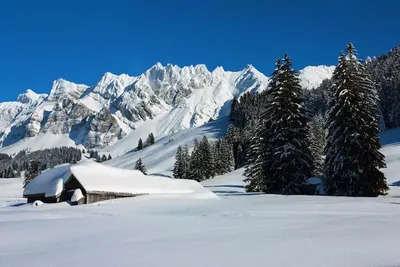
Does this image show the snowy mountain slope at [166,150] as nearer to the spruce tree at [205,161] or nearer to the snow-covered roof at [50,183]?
the spruce tree at [205,161]

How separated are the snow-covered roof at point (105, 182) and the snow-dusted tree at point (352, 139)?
11835mm

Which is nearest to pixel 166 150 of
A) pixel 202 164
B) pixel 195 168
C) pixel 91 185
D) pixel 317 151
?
pixel 202 164

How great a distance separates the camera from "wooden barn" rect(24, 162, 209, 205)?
32.8 metres

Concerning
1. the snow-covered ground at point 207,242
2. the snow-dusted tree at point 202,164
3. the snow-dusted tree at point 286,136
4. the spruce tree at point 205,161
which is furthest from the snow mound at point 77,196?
the spruce tree at point 205,161

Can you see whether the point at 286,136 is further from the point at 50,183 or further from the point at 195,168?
the point at 195,168

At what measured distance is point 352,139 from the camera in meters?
32.1

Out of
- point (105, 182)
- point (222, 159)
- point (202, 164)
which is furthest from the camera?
point (222, 159)

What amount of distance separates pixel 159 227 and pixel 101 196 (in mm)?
19476

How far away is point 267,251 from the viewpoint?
31.2ft

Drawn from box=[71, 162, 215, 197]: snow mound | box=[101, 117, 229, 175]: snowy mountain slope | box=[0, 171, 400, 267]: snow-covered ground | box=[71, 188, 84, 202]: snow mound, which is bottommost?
box=[0, 171, 400, 267]: snow-covered ground

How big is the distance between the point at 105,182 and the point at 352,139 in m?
19.5

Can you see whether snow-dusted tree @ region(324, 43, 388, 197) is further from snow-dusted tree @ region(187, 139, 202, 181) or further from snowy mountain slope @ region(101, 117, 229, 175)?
snowy mountain slope @ region(101, 117, 229, 175)

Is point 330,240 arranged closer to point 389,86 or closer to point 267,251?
point 267,251

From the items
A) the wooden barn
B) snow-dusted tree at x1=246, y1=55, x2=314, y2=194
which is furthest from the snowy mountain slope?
snow-dusted tree at x1=246, y1=55, x2=314, y2=194
